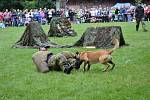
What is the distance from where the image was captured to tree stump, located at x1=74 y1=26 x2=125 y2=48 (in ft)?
61.9

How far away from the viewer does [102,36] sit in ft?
63.3

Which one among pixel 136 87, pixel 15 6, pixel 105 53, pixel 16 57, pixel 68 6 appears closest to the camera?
pixel 136 87

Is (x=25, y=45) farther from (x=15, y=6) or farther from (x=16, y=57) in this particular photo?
(x=15, y=6)

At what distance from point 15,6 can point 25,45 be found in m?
31.6

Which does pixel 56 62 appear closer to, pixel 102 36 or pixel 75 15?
pixel 102 36

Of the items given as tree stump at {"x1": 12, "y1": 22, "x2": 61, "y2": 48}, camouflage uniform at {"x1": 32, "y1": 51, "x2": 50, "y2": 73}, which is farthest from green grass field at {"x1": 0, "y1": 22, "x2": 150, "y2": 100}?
tree stump at {"x1": 12, "y1": 22, "x2": 61, "y2": 48}

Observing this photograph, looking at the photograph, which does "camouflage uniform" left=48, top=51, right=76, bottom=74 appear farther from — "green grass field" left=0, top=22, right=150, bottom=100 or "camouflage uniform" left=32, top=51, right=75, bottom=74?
"green grass field" left=0, top=22, right=150, bottom=100

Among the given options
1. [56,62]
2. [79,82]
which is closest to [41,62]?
[56,62]

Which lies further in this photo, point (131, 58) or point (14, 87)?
point (131, 58)

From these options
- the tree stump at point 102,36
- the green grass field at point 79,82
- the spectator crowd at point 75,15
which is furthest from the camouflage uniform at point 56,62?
the spectator crowd at point 75,15

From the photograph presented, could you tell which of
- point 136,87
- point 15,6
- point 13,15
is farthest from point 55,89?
point 15,6

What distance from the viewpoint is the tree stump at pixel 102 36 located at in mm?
18859

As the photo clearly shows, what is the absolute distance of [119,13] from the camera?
145 feet

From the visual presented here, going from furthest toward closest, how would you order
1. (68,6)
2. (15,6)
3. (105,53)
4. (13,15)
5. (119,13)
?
1. (68,6)
2. (15,6)
3. (119,13)
4. (13,15)
5. (105,53)
